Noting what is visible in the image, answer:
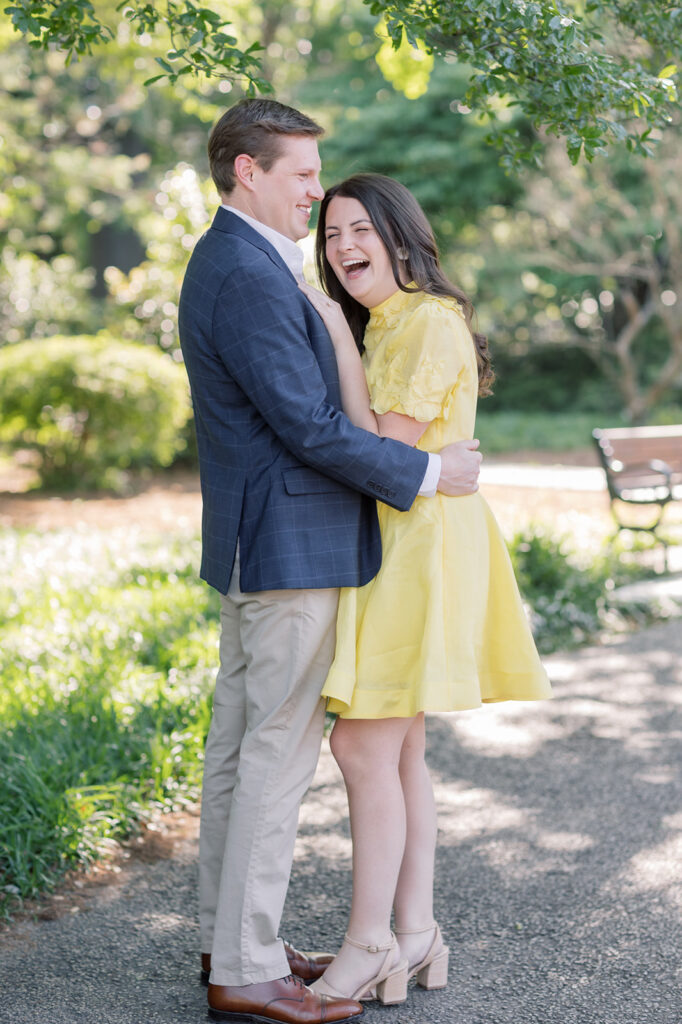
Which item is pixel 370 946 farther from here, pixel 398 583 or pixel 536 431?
pixel 536 431

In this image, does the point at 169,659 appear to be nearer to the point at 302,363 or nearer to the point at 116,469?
the point at 302,363

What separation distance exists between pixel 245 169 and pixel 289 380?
20.8 inches

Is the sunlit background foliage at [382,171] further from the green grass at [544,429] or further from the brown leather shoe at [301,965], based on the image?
the brown leather shoe at [301,965]

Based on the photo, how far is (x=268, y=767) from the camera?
2.60 meters

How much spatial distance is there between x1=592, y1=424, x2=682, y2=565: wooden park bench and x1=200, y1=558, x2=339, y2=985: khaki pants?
5731 mm

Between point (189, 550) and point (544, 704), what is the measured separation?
2.97 m

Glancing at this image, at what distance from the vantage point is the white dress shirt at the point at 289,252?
2609 millimetres

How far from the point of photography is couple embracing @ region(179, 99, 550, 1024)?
254cm

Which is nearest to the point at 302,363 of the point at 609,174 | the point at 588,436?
the point at 588,436

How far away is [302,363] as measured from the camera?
2502 millimetres

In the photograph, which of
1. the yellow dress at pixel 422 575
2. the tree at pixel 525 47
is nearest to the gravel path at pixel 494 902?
the yellow dress at pixel 422 575

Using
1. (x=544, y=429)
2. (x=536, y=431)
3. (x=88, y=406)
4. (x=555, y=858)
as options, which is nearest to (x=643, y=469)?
(x=88, y=406)

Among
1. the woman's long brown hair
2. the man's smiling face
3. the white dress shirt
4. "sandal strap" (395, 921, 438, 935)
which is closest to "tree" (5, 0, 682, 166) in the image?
the woman's long brown hair

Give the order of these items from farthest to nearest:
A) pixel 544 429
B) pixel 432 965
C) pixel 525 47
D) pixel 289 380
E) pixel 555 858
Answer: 1. pixel 544 429
2. pixel 555 858
3. pixel 525 47
4. pixel 432 965
5. pixel 289 380
